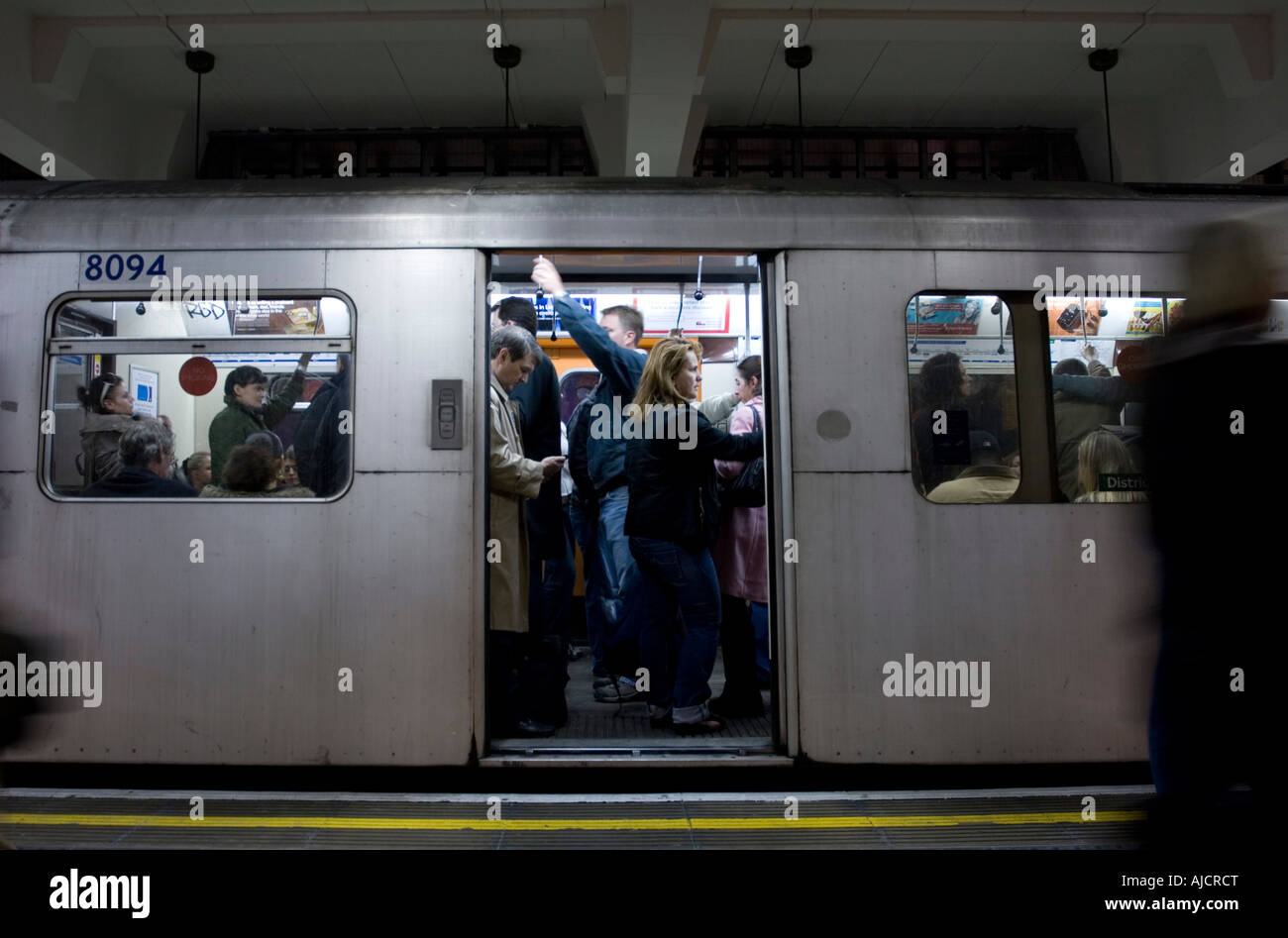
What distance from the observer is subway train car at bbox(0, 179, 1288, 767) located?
3.25 meters

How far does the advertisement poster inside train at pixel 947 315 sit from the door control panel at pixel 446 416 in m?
1.95

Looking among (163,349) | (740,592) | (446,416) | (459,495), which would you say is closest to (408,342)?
(446,416)

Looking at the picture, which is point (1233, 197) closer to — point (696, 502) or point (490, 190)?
point (696, 502)

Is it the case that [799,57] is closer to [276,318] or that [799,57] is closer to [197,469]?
[276,318]

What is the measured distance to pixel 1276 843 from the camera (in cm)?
211

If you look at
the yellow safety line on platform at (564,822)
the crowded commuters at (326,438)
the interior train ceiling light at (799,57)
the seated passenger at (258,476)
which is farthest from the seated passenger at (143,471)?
the interior train ceiling light at (799,57)

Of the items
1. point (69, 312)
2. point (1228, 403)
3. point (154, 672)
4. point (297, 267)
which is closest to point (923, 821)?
point (1228, 403)

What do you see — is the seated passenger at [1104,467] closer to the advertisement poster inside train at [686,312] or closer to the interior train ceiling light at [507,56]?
the advertisement poster inside train at [686,312]

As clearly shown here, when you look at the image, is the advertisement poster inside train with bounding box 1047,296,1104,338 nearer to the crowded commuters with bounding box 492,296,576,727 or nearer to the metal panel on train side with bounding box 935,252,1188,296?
the metal panel on train side with bounding box 935,252,1188,296

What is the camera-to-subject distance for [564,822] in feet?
10.0

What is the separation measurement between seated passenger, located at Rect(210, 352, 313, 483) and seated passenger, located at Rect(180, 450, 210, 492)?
0.02m

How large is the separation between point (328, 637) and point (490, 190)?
6.60 ft

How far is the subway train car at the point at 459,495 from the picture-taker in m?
3.25
